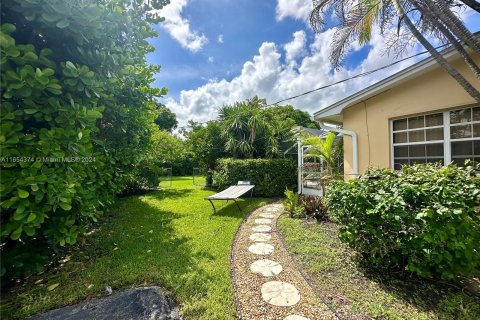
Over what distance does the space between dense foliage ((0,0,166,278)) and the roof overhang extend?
6.24 meters

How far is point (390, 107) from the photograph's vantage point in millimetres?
6234

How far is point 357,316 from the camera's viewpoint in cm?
246

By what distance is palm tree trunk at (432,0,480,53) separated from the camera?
4.03m

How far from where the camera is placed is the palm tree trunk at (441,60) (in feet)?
13.8

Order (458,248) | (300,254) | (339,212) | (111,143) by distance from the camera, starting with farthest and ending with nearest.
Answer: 1. (111,143)
2. (300,254)
3. (339,212)
4. (458,248)

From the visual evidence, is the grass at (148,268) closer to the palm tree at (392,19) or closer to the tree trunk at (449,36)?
the palm tree at (392,19)

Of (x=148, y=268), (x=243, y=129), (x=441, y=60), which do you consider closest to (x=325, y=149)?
(x=441, y=60)

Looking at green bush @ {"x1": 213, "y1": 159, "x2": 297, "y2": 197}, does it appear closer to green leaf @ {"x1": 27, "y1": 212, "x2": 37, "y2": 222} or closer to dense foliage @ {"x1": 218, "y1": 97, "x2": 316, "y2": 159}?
dense foliage @ {"x1": 218, "y1": 97, "x2": 316, "y2": 159}

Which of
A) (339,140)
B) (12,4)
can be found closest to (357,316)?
(12,4)

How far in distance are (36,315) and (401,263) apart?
4.97 meters

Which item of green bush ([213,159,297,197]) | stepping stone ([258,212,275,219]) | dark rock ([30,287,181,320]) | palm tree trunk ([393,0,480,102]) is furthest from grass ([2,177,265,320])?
palm tree trunk ([393,0,480,102])

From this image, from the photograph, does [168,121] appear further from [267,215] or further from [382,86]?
[382,86]

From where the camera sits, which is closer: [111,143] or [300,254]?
[300,254]

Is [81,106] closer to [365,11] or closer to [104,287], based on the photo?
[104,287]
